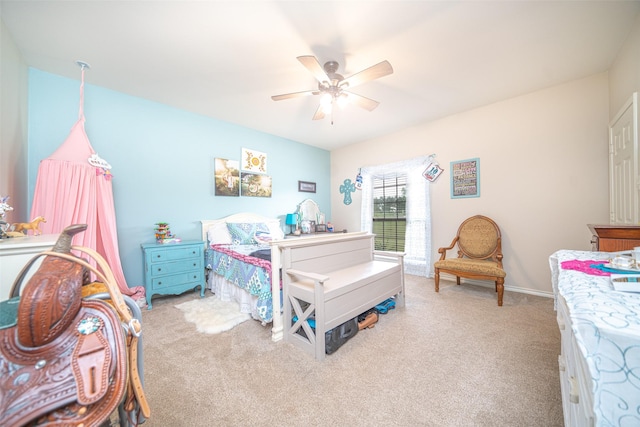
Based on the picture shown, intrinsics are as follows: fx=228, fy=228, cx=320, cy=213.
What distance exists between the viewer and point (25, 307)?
0.51 meters

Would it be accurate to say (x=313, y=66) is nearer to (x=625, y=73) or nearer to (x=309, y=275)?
(x=309, y=275)

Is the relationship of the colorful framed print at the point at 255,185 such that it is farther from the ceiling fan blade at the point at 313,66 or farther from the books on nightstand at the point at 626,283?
the books on nightstand at the point at 626,283

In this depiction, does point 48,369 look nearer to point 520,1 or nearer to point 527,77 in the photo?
point 520,1

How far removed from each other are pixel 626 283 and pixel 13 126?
430cm

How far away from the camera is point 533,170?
3.12 m

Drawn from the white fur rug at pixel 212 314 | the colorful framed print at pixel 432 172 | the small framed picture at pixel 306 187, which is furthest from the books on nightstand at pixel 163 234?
the colorful framed print at pixel 432 172

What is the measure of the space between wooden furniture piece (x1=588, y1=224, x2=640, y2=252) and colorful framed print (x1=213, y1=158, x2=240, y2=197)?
13.8 feet

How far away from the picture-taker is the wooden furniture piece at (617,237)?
1399 mm

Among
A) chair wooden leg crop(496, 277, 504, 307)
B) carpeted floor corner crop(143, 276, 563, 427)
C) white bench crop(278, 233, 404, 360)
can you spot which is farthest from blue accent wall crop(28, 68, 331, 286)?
chair wooden leg crop(496, 277, 504, 307)

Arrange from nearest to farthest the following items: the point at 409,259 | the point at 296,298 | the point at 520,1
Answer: the point at 520,1, the point at 296,298, the point at 409,259

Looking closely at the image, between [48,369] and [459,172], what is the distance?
4438 millimetres

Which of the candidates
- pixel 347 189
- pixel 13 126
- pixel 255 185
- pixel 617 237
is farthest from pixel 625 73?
pixel 13 126

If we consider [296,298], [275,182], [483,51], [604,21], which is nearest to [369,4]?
[483,51]

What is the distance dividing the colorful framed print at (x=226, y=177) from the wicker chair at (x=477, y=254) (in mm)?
3489
